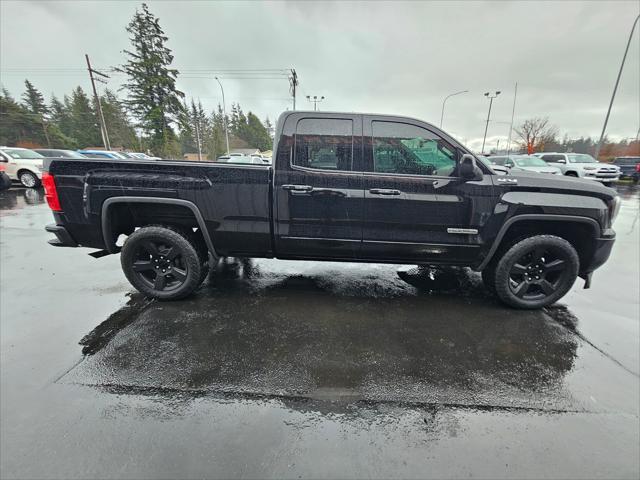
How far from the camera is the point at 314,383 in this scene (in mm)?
2242

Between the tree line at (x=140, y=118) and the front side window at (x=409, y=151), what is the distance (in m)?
41.1

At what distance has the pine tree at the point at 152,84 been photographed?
38000 millimetres

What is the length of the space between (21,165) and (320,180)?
51.7 feet

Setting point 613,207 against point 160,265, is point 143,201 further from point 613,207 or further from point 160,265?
point 613,207

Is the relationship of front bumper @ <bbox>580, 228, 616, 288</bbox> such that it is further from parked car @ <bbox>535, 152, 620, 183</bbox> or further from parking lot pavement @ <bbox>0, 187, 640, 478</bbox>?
parked car @ <bbox>535, 152, 620, 183</bbox>

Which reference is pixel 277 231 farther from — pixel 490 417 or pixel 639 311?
pixel 639 311

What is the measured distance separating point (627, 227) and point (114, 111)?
3313 inches

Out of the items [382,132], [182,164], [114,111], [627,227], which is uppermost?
[114,111]

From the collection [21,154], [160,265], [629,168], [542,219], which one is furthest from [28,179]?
[629,168]

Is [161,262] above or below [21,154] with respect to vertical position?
below

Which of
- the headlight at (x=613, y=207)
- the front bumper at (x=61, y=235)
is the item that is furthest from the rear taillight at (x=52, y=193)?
the headlight at (x=613, y=207)

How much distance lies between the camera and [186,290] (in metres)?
3.39

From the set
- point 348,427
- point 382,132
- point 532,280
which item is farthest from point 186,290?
point 532,280

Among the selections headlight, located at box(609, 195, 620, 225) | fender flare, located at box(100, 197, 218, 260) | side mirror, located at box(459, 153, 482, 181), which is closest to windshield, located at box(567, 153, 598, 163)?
headlight, located at box(609, 195, 620, 225)
